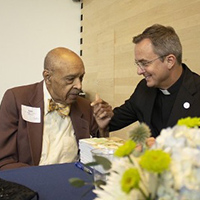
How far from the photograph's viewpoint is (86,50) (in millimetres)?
3939

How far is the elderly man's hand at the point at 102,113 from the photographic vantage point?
62.1 inches

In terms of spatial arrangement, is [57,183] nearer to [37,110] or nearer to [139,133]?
[139,133]

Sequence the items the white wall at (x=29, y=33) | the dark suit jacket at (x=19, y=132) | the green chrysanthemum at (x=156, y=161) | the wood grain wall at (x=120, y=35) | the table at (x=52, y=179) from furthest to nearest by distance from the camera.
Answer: the white wall at (x=29, y=33) → the wood grain wall at (x=120, y=35) → the dark suit jacket at (x=19, y=132) → the table at (x=52, y=179) → the green chrysanthemum at (x=156, y=161)

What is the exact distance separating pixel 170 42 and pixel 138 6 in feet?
4.15

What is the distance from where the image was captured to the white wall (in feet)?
12.0

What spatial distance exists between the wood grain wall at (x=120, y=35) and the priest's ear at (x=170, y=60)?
49 cm

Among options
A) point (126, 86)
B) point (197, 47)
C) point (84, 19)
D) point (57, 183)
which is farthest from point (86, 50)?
point (57, 183)

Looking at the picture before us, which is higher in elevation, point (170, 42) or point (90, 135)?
point (170, 42)

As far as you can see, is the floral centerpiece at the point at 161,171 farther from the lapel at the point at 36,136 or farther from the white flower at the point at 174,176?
the lapel at the point at 36,136

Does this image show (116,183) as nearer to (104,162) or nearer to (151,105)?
(104,162)

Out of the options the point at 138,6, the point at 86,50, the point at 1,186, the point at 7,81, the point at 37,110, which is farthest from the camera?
the point at 86,50

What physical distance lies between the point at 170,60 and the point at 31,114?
2.92 feet

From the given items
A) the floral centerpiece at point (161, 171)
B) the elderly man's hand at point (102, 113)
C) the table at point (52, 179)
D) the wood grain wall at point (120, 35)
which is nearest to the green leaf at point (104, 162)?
the floral centerpiece at point (161, 171)

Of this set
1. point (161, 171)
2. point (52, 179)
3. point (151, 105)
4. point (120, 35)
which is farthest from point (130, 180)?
point (120, 35)
